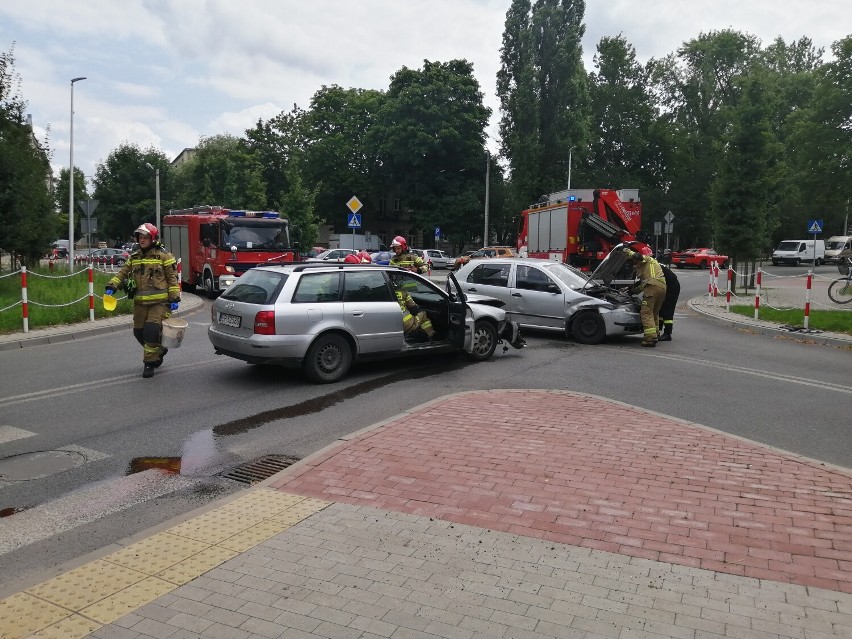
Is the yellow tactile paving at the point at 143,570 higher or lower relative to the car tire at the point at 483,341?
lower

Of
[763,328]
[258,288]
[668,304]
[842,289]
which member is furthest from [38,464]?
[842,289]

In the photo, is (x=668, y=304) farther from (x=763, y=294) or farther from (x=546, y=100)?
(x=546, y=100)

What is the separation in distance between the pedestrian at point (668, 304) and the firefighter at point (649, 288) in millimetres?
315

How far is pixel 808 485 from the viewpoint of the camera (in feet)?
17.5

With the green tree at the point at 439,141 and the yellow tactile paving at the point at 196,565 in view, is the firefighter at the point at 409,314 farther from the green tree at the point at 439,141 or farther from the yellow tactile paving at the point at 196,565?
the green tree at the point at 439,141

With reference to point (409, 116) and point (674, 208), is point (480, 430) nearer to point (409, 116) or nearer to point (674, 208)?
A: point (409, 116)

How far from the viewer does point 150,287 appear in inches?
373

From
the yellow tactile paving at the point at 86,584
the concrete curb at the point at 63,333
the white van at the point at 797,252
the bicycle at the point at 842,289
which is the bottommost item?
the yellow tactile paving at the point at 86,584

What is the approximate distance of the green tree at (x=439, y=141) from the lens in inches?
2111

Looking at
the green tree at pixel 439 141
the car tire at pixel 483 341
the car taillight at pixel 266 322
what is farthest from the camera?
the green tree at pixel 439 141

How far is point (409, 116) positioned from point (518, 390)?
48538mm

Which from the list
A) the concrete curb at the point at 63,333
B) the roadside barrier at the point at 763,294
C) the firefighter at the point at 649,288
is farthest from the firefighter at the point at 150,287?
the roadside barrier at the point at 763,294

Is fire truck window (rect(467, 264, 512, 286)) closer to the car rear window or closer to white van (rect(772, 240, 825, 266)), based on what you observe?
the car rear window

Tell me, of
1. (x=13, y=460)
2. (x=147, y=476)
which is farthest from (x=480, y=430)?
(x=13, y=460)
